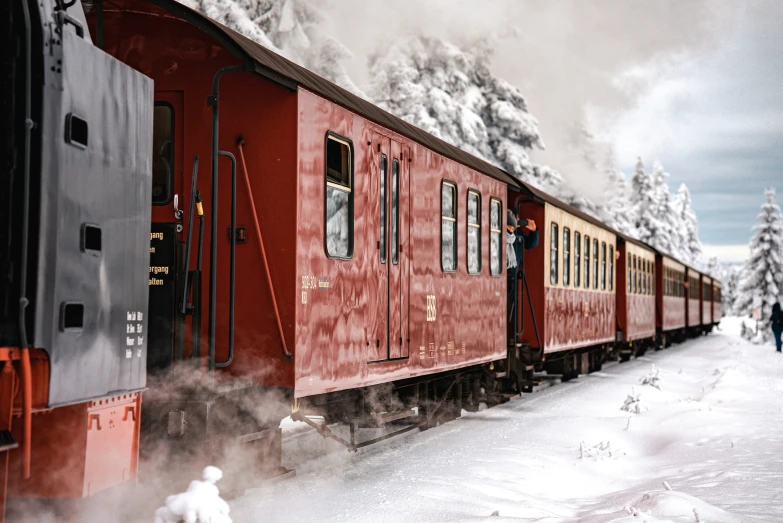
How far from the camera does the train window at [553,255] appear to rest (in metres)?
15.6

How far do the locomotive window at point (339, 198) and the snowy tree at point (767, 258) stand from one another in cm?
5253

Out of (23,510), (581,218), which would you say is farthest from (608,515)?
(581,218)

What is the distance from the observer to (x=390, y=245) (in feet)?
28.2

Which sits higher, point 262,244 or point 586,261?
point 586,261

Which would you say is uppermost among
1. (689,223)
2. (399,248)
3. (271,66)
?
(689,223)

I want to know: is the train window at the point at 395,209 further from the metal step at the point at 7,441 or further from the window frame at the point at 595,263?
the window frame at the point at 595,263

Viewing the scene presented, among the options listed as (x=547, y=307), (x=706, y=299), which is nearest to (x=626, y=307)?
(x=547, y=307)

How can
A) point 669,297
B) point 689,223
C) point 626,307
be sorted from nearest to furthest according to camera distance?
1. point 626,307
2. point 669,297
3. point 689,223

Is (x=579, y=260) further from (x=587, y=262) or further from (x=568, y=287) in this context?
(x=568, y=287)

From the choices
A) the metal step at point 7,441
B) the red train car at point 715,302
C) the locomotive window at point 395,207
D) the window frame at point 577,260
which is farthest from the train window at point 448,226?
the red train car at point 715,302

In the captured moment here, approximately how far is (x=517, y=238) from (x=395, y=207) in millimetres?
6023

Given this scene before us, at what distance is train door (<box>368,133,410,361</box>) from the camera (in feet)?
27.2

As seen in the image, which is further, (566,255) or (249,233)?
(566,255)

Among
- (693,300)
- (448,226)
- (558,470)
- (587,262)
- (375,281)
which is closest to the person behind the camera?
(375,281)
